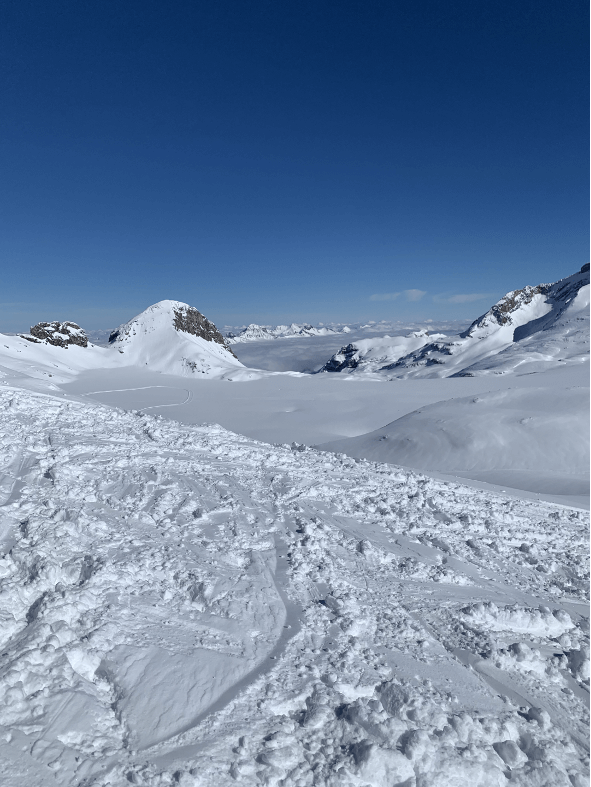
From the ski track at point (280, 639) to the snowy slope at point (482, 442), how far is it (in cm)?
108

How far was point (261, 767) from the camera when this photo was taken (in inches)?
97.7

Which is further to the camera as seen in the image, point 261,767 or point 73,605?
point 73,605

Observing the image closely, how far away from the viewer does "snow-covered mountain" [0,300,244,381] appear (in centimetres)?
3759

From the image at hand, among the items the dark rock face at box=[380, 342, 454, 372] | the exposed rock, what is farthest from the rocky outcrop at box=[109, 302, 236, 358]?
the exposed rock

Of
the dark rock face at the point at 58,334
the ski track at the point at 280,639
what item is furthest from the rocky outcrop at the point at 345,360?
the ski track at the point at 280,639

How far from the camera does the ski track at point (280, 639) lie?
251 cm

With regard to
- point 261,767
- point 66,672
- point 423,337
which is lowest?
point 261,767

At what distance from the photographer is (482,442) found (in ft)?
25.9

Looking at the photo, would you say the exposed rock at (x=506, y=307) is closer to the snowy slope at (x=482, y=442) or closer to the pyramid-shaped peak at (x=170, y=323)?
the pyramid-shaped peak at (x=170, y=323)

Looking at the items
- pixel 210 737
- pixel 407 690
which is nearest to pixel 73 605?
pixel 210 737

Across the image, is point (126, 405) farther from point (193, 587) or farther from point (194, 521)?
point (193, 587)

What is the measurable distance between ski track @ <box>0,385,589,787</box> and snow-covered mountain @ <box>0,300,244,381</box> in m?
30.7

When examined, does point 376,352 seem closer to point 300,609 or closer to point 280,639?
point 300,609

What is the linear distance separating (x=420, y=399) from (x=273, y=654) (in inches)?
765
